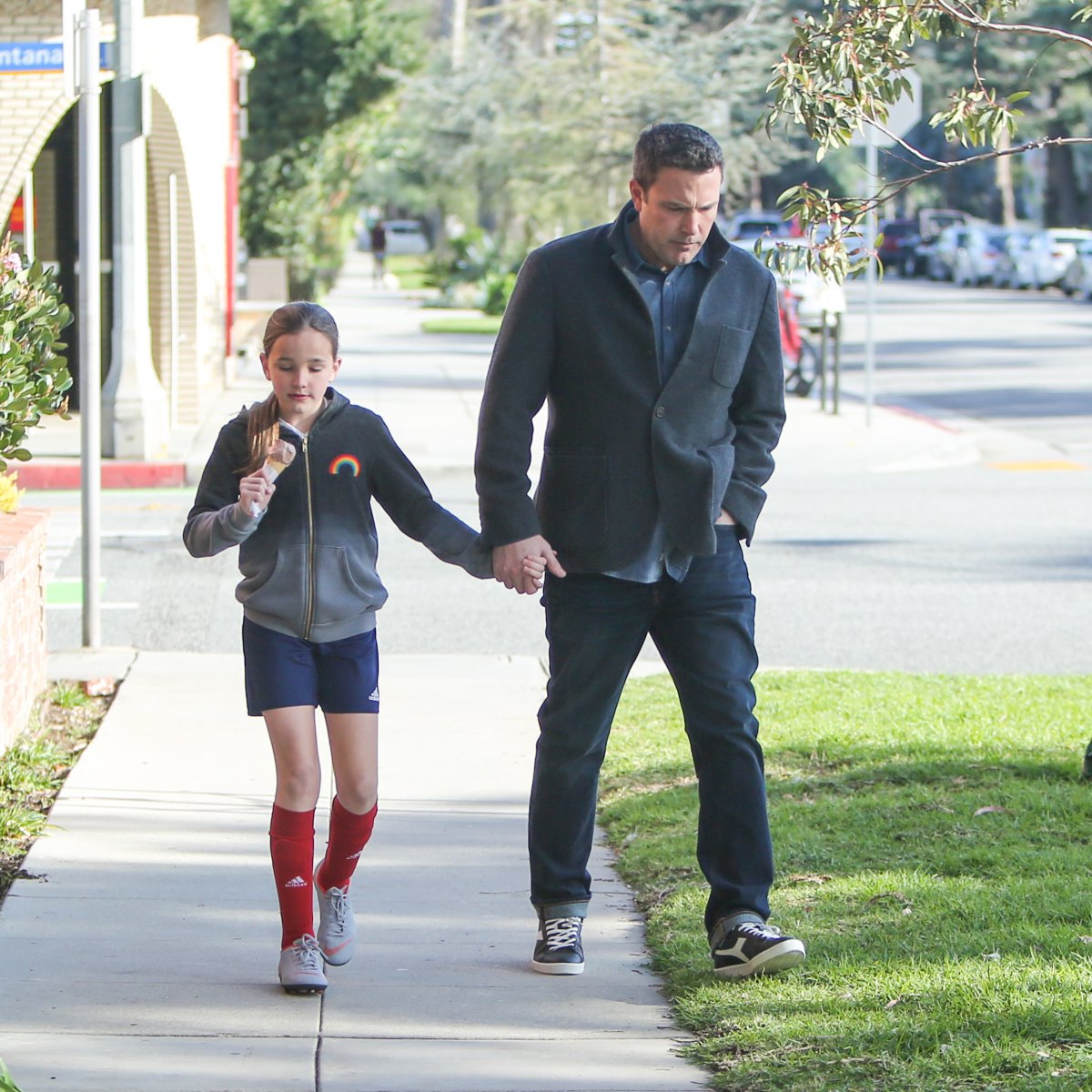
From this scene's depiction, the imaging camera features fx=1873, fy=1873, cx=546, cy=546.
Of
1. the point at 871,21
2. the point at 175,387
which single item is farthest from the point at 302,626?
the point at 175,387

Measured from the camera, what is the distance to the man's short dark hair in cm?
416

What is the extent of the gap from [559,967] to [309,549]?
1.18 meters

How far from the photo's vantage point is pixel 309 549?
170 inches

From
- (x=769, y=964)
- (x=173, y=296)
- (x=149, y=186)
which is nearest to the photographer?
(x=769, y=964)

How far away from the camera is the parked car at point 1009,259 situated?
50219mm

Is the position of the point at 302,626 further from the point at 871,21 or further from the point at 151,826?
the point at 871,21

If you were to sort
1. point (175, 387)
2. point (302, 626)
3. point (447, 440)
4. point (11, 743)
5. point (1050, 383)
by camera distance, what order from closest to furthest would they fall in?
1. point (302, 626)
2. point (11, 743)
3. point (447, 440)
4. point (175, 387)
5. point (1050, 383)

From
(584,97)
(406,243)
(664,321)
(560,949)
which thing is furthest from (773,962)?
(406,243)

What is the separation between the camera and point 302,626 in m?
4.28

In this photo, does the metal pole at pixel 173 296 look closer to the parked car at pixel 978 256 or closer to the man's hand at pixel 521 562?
the man's hand at pixel 521 562

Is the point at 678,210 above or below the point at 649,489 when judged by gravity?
above

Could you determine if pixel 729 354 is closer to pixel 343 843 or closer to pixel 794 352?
pixel 343 843

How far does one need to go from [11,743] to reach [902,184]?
3.54 metres

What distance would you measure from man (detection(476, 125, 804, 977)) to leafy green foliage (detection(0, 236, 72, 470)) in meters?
2.45
